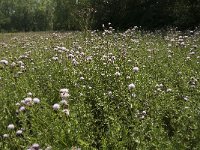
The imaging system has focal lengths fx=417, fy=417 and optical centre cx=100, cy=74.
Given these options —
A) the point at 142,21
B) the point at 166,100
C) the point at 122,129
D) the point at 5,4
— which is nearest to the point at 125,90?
the point at 166,100

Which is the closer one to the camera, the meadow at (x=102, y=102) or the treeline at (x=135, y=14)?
the meadow at (x=102, y=102)

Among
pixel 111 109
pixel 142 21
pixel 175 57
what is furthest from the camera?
pixel 142 21

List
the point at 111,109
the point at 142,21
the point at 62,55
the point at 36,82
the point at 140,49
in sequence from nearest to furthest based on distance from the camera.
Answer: the point at 111,109 < the point at 36,82 < the point at 62,55 < the point at 140,49 < the point at 142,21

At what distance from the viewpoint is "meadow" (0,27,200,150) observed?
4.50m

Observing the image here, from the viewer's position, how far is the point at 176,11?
68.0 ft

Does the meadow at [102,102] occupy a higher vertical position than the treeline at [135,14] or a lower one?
higher

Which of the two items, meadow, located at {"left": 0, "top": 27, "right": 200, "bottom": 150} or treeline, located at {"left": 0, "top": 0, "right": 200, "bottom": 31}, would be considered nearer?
meadow, located at {"left": 0, "top": 27, "right": 200, "bottom": 150}

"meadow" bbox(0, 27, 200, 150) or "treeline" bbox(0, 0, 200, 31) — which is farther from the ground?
"meadow" bbox(0, 27, 200, 150)

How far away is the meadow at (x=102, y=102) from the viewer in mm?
4496

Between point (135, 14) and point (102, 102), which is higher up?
point (102, 102)

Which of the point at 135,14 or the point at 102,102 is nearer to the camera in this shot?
the point at 102,102

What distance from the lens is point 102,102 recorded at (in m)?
5.54

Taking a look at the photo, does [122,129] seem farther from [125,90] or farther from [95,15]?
[95,15]

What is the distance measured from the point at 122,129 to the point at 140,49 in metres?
5.05
